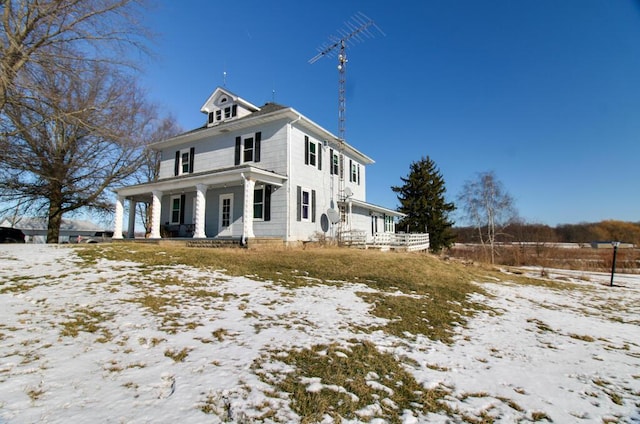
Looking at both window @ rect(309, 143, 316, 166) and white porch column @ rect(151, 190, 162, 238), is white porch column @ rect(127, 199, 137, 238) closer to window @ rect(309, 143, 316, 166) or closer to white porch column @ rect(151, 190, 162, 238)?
white porch column @ rect(151, 190, 162, 238)

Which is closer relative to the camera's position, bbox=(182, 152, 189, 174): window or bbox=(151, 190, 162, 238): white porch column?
bbox=(151, 190, 162, 238): white porch column

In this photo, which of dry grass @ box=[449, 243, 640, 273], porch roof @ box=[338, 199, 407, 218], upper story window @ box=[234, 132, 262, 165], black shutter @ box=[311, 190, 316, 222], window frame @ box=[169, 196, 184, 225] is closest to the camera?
upper story window @ box=[234, 132, 262, 165]

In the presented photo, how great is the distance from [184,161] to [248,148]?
17.4 ft

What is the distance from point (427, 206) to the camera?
1318 inches

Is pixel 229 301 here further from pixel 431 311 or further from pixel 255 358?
pixel 431 311

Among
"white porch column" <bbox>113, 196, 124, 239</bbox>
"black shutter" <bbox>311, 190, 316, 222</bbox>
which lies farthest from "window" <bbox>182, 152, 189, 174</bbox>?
"black shutter" <bbox>311, 190, 316, 222</bbox>

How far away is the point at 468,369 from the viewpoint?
4.06 meters

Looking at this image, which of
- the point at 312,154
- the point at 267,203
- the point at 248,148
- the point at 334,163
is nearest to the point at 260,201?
the point at 267,203

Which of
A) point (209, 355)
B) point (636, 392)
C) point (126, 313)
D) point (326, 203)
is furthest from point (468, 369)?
point (326, 203)

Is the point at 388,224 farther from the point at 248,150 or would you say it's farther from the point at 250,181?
the point at 250,181

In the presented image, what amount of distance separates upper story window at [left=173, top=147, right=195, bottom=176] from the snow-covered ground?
12.1m

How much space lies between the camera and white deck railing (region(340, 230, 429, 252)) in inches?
696

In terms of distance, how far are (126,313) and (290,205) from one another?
10.5 metres

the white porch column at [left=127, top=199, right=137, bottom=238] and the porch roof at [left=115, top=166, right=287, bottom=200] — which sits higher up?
the porch roof at [left=115, top=166, right=287, bottom=200]
